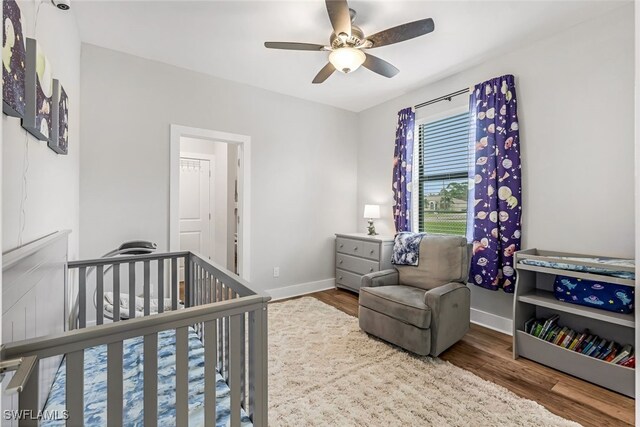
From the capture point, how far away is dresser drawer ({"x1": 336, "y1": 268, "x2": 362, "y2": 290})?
12.3 feet

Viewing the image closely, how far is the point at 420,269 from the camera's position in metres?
2.78

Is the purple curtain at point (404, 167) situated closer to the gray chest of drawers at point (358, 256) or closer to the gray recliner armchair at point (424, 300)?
the gray chest of drawers at point (358, 256)

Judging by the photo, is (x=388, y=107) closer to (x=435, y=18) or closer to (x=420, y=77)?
(x=420, y=77)

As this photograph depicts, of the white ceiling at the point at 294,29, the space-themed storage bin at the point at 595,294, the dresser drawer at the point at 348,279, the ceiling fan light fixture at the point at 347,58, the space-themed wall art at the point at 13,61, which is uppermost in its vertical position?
the white ceiling at the point at 294,29

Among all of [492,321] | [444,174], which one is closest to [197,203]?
[444,174]

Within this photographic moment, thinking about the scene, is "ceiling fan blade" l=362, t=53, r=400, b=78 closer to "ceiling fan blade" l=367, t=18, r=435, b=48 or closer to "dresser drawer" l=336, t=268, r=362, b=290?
"ceiling fan blade" l=367, t=18, r=435, b=48

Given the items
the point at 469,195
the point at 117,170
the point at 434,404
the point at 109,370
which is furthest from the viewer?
the point at 469,195

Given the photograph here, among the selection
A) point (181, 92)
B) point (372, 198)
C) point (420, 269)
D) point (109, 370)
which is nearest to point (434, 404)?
point (420, 269)

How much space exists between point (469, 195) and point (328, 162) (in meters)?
1.90

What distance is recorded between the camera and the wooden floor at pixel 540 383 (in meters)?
1.69

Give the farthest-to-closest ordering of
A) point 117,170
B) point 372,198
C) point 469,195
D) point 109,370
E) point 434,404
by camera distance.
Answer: point 372,198
point 469,195
point 117,170
point 434,404
point 109,370

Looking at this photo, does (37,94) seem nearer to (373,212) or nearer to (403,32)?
(403,32)

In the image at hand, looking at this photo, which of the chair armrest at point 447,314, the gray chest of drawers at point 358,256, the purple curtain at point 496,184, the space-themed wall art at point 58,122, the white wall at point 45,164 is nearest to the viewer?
the white wall at point 45,164

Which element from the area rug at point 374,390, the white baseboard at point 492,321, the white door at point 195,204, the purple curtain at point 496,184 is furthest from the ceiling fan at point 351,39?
the white door at point 195,204
